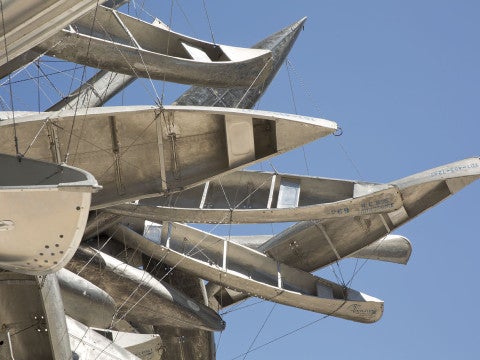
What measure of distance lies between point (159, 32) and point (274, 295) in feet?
23.7

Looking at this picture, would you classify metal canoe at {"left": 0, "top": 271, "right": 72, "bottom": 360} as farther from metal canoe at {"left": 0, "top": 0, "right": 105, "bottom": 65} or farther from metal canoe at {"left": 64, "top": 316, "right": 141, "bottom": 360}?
metal canoe at {"left": 0, "top": 0, "right": 105, "bottom": 65}

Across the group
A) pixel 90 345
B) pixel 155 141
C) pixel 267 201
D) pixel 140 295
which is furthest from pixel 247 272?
pixel 155 141

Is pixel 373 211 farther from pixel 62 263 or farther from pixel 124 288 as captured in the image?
pixel 62 263

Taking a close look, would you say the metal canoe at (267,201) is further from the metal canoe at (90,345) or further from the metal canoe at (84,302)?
the metal canoe at (90,345)

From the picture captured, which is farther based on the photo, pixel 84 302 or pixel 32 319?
pixel 84 302

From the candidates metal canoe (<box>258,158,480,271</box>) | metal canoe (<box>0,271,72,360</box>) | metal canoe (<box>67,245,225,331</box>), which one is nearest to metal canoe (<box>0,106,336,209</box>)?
metal canoe (<box>0,271,72,360</box>)

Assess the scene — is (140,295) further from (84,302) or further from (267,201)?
(84,302)

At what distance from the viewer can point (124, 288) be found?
116 feet

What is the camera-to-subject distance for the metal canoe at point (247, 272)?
35938mm

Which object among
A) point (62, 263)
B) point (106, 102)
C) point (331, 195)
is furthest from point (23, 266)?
point (106, 102)

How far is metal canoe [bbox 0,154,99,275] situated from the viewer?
72.3ft

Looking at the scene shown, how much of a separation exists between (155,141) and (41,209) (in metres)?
6.96

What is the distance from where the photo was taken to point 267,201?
115 feet

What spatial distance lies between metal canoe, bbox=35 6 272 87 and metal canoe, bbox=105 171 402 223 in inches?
105
